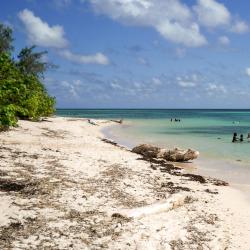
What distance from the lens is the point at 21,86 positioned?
19422 millimetres

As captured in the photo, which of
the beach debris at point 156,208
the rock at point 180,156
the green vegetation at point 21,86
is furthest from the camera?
the rock at point 180,156

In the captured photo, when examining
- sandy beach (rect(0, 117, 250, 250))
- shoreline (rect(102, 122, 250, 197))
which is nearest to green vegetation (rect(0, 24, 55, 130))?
sandy beach (rect(0, 117, 250, 250))

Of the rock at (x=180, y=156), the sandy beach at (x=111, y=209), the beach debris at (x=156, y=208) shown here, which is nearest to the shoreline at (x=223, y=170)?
the rock at (x=180, y=156)

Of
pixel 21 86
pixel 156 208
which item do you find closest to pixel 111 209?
pixel 156 208

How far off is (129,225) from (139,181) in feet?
19.4

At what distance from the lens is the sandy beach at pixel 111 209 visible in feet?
28.7

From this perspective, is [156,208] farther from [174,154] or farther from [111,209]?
[174,154]

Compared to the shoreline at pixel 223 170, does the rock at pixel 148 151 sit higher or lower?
higher

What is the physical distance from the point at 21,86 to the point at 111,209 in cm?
1041

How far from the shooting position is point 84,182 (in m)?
14.0

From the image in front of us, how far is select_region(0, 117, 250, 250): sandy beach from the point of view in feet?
28.7

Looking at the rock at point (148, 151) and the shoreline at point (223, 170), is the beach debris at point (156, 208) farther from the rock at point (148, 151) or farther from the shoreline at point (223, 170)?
the rock at point (148, 151)

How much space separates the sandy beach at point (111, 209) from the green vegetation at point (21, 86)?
278cm

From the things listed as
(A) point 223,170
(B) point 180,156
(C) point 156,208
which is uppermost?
(C) point 156,208
